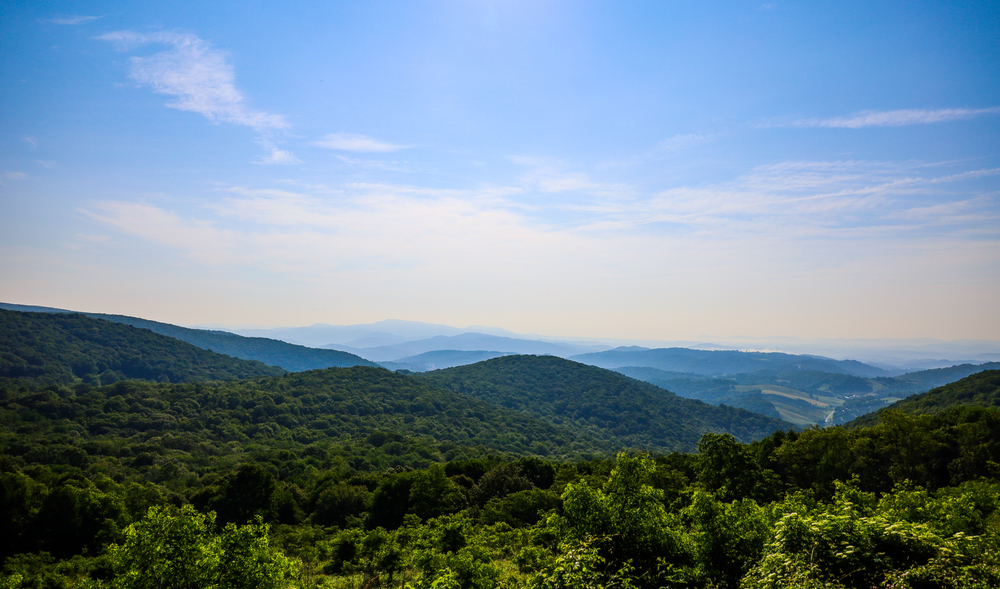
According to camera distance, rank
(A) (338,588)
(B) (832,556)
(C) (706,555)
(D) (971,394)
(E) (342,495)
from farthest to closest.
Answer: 1. (D) (971,394)
2. (E) (342,495)
3. (A) (338,588)
4. (C) (706,555)
5. (B) (832,556)

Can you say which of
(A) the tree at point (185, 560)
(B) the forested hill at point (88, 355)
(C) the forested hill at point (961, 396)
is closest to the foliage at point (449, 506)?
(A) the tree at point (185, 560)

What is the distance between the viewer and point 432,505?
46.5 metres

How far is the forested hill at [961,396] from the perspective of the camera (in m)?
99.0

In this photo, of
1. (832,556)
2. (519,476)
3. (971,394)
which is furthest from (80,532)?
(971,394)

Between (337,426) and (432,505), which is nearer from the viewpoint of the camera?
(432,505)

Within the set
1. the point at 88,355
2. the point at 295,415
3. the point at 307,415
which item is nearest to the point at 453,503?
the point at 295,415

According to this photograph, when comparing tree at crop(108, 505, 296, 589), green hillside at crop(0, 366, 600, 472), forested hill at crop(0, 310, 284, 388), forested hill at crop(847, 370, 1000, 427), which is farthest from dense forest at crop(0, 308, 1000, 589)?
forested hill at crop(0, 310, 284, 388)

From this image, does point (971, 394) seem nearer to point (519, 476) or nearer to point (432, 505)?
point (519, 476)

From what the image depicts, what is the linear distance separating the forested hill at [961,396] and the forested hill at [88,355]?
236 m

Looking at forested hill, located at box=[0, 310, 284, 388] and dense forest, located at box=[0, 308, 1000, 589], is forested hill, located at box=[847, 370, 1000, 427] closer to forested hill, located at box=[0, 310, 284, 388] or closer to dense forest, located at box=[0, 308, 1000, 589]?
dense forest, located at box=[0, 308, 1000, 589]

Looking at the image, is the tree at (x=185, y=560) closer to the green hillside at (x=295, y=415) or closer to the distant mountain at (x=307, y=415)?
the distant mountain at (x=307, y=415)

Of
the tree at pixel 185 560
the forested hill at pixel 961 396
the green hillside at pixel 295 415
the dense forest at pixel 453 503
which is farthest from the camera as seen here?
the forested hill at pixel 961 396

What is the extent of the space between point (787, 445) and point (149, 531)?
56216 millimetres

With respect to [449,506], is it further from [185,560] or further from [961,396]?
[961,396]
